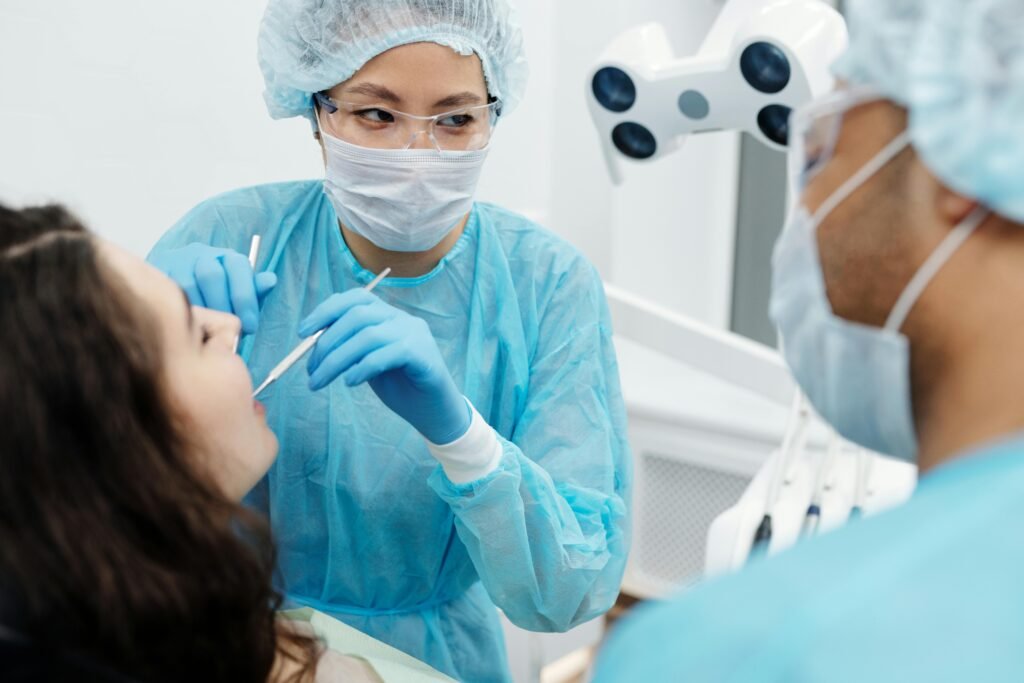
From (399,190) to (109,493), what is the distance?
26.3 inches

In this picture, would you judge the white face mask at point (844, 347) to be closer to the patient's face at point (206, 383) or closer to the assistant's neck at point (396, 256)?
the patient's face at point (206, 383)

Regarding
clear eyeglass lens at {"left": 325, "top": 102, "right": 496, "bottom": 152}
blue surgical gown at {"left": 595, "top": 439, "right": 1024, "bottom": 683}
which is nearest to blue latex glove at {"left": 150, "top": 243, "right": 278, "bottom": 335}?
clear eyeglass lens at {"left": 325, "top": 102, "right": 496, "bottom": 152}

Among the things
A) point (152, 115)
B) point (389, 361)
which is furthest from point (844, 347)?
point (152, 115)

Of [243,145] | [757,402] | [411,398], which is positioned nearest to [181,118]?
[243,145]

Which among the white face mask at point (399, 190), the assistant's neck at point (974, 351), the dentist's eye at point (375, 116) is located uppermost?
the assistant's neck at point (974, 351)

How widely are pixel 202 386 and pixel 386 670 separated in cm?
44

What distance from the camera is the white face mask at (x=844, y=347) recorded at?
2.45 ft

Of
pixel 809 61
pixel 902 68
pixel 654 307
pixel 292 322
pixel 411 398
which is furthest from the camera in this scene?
pixel 654 307

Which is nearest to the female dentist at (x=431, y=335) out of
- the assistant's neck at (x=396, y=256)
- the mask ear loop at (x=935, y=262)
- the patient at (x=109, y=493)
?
the assistant's neck at (x=396, y=256)

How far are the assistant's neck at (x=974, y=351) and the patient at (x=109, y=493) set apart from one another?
59 cm

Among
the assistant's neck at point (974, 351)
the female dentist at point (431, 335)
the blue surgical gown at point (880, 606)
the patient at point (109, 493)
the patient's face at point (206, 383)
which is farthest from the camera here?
the female dentist at point (431, 335)

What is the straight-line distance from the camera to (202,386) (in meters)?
0.95

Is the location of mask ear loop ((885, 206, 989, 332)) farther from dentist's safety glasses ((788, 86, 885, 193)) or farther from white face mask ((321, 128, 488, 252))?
white face mask ((321, 128, 488, 252))

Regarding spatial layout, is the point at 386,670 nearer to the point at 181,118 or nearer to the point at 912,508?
the point at 912,508
